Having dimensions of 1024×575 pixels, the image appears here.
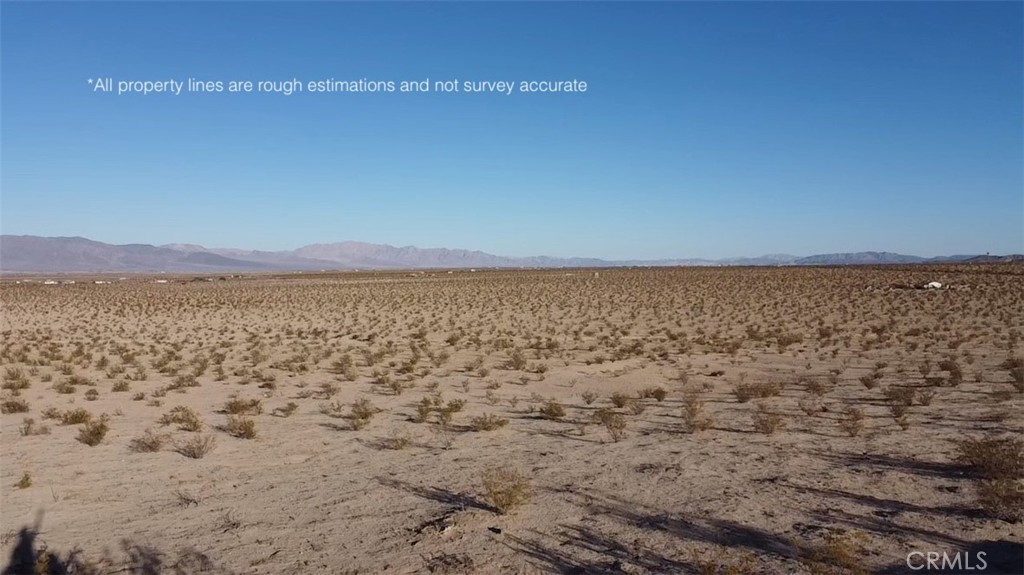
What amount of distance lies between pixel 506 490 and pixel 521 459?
5.52 feet

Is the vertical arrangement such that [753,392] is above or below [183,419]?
above

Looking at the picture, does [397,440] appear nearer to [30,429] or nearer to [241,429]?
[241,429]

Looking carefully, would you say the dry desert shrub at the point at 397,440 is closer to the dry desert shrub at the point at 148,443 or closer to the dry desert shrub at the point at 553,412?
the dry desert shrub at the point at 553,412

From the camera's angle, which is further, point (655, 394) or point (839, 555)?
point (655, 394)

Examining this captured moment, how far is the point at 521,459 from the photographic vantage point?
26.1ft

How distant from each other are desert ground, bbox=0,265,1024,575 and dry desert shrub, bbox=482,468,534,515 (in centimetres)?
3

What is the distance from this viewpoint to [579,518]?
6.05m

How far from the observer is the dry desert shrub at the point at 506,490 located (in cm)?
618

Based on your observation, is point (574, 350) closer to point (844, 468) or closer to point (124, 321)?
point (844, 468)

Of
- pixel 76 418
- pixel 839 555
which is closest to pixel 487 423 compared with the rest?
pixel 839 555

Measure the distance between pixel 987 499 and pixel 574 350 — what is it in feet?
42.8

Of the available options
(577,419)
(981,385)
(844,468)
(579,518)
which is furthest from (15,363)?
(981,385)

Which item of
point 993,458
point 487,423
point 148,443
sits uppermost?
point 993,458

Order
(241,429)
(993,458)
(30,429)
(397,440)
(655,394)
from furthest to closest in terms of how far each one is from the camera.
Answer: (655,394) < (30,429) < (241,429) < (397,440) < (993,458)
